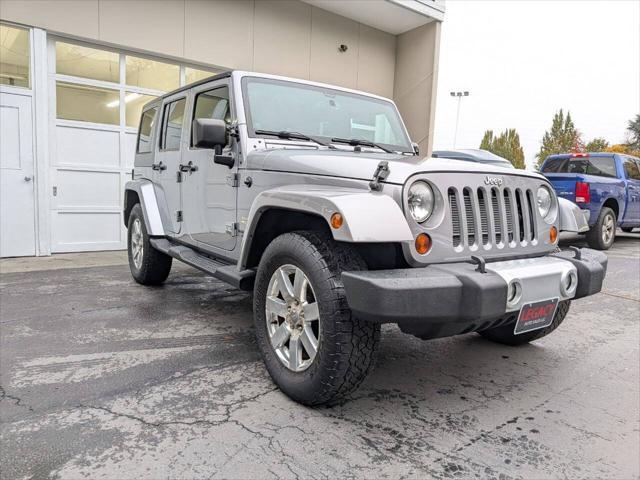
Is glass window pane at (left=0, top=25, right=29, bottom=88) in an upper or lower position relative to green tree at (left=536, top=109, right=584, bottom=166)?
lower

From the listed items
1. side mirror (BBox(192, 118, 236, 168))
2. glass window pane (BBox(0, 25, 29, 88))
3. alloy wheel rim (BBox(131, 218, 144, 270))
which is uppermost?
glass window pane (BBox(0, 25, 29, 88))

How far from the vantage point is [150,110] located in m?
5.48

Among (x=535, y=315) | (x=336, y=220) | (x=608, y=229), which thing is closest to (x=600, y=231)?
(x=608, y=229)

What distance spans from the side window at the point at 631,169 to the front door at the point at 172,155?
29.4 ft

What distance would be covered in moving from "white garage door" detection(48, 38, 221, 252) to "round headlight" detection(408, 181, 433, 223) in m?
6.89

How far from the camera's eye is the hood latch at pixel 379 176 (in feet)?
8.05

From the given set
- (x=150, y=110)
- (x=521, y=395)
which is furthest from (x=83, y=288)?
(x=521, y=395)

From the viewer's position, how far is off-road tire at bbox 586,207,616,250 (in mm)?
8758

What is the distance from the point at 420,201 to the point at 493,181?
52 centimetres

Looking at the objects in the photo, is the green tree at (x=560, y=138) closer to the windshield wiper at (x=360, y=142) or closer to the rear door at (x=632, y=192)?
the rear door at (x=632, y=192)

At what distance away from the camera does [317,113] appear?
374 cm

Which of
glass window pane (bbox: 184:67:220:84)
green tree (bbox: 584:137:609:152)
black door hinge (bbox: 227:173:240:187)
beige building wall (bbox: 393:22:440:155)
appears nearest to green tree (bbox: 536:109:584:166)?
green tree (bbox: 584:137:609:152)

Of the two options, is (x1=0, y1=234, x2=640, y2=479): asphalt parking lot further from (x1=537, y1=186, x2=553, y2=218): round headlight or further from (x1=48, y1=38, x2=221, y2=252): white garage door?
(x1=48, y1=38, x2=221, y2=252): white garage door

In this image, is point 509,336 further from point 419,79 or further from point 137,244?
point 419,79
